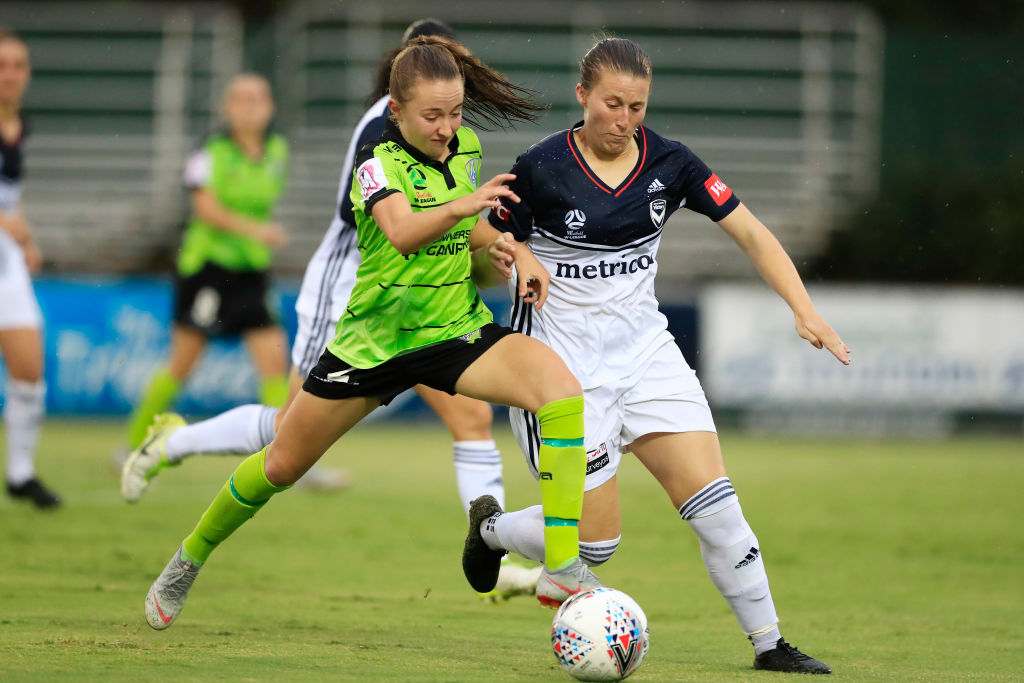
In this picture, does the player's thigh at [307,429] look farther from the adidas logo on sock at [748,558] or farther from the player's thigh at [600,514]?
the adidas logo on sock at [748,558]

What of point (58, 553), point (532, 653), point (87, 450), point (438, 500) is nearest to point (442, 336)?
point (532, 653)

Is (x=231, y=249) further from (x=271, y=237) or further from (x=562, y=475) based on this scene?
(x=562, y=475)

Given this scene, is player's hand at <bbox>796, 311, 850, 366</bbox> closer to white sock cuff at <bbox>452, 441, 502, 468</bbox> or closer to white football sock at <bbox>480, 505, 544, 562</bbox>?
white football sock at <bbox>480, 505, 544, 562</bbox>

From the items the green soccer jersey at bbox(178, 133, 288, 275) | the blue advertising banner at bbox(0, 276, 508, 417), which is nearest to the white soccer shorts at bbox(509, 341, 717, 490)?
the green soccer jersey at bbox(178, 133, 288, 275)

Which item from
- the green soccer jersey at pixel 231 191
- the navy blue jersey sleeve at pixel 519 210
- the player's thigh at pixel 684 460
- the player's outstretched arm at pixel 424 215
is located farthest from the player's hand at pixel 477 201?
the green soccer jersey at pixel 231 191

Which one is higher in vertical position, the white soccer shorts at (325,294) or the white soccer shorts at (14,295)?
the white soccer shorts at (325,294)

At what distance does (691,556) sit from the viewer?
7461 mm

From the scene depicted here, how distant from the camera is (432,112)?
14.7 ft

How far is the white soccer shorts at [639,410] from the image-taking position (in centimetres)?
470

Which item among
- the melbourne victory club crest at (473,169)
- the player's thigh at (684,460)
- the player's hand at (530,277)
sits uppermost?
the melbourne victory club crest at (473,169)

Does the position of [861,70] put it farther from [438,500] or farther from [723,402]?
[438,500]

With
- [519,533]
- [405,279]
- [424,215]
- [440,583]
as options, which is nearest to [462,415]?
[440,583]

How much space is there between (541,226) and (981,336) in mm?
10412

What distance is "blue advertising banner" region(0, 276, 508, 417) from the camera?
46.0ft
